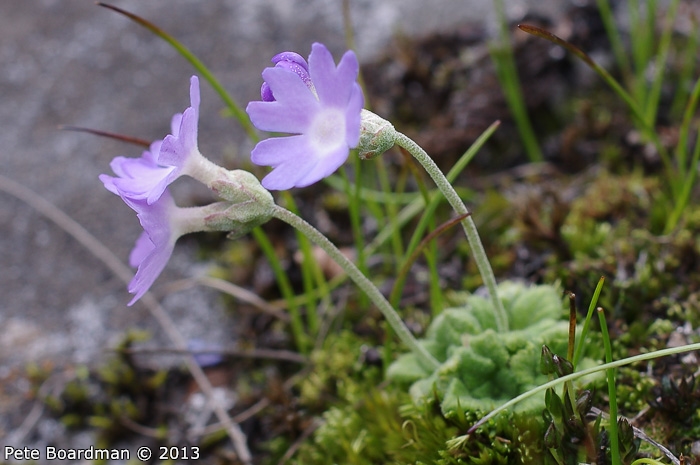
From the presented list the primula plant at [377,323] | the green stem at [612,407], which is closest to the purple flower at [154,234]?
the primula plant at [377,323]

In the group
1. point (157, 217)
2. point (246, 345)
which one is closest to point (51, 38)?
point (246, 345)

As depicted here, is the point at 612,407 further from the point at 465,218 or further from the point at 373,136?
the point at 373,136

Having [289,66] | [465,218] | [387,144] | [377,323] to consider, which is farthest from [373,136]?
[377,323]

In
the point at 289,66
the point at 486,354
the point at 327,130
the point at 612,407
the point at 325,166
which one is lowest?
the point at 612,407

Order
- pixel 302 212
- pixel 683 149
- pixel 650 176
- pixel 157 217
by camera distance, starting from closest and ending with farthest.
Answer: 1. pixel 157 217
2. pixel 683 149
3. pixel 650 176
4. pixel 302 212

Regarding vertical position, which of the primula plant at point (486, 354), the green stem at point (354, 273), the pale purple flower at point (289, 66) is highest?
the pale purple flower at point (289, 66)

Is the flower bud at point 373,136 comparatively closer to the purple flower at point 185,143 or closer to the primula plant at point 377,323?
the primula plant at point 377,323

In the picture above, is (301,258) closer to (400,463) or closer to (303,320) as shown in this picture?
(303,320)
